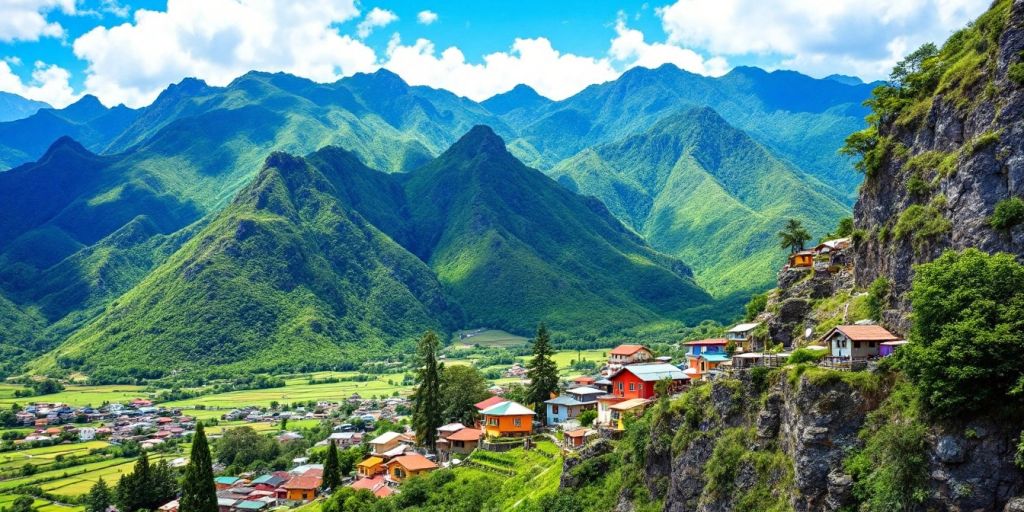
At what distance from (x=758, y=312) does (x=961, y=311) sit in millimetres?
38622

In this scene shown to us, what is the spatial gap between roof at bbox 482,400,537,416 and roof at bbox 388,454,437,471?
7827 millimetres

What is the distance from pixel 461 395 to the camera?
9175 cm

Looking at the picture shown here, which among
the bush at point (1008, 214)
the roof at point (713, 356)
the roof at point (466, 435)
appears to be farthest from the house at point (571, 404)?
the bush at point (1008, 214)

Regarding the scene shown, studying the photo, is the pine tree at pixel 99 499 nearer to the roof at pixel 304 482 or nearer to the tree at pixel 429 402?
the roof at pixel 304 482

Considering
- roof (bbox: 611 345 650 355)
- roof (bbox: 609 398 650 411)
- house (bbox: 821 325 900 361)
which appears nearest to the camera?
house (bbox: 821 325 900 361)

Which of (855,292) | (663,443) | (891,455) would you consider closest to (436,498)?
(663,443)

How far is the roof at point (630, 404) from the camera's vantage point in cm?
6075

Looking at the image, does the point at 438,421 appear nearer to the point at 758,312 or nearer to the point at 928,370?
the point at 758,312

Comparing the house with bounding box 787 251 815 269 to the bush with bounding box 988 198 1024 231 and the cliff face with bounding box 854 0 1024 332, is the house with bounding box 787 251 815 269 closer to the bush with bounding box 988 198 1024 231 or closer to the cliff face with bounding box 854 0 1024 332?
the cliff face with bounding box 854 0 1024 332

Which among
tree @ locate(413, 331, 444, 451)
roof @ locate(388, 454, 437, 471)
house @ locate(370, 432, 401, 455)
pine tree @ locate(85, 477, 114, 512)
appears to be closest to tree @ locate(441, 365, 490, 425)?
tree @ locate(413, 331, 444, 451)

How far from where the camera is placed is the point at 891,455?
3288cm

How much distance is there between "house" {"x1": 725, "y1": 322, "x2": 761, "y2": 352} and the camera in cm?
5824

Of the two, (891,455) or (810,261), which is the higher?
(810,261)

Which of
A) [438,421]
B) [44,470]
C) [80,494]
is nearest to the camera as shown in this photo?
[438,421]
